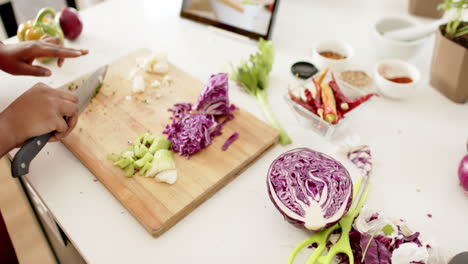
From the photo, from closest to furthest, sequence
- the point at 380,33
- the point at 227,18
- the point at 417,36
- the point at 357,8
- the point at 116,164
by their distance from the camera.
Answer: the point at 116,164
the point at 417,36
the point at 380,33
the point at 227,18
the point at 357,8

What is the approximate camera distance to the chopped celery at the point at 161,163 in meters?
0.99

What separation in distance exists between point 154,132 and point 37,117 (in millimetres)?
311

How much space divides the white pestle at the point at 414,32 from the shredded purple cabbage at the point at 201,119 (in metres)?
0.66

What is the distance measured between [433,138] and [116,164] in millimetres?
945

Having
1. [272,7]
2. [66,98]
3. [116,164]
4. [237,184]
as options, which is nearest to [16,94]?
[66,98]

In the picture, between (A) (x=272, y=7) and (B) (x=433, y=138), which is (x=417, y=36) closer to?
(B) (x=433, y=138)

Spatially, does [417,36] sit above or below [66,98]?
above

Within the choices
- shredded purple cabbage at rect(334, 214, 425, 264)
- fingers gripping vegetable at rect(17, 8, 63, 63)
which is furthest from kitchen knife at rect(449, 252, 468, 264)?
fingers gripping vegetable at rect(17, 8, 63, 63)

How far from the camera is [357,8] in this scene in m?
1.76

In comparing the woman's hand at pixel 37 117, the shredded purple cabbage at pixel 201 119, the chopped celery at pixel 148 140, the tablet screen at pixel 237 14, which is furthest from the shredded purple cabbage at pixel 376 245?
the tablet screen at pixel 237 14

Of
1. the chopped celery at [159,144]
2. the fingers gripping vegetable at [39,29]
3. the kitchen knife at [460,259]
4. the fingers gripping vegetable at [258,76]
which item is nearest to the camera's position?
the kitchen knife at [460,259]

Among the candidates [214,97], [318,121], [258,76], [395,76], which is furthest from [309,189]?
[395,76]

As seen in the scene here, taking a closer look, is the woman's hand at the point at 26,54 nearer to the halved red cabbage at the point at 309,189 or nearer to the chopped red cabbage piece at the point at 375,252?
the halved red cabbage at the point at 309,189

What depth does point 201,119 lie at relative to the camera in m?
1.09
